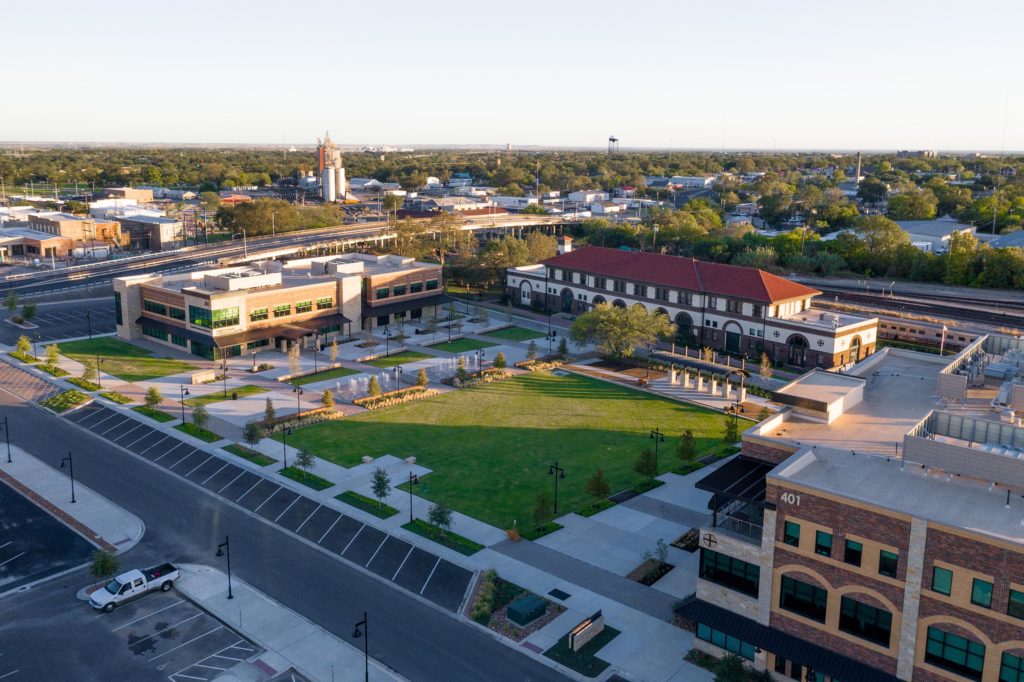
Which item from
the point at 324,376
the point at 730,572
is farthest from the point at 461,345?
the point at 730,572

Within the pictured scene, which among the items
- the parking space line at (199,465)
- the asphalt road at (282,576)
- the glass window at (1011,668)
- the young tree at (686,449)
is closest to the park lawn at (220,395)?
the asphalt road at (282,576)

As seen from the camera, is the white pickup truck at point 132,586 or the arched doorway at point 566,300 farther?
the arched doorway at point 566,300

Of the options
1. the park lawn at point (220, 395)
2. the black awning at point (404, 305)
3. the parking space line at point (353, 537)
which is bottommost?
the parking space line at point (353, 537)

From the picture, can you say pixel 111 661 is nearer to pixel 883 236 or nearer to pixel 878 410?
pixel 878 410

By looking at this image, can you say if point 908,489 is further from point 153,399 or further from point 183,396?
point 183,396

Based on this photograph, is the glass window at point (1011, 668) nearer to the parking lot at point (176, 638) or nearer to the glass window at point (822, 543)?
the glass window at point (822, 543)

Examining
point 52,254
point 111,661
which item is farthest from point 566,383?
point 52,254
